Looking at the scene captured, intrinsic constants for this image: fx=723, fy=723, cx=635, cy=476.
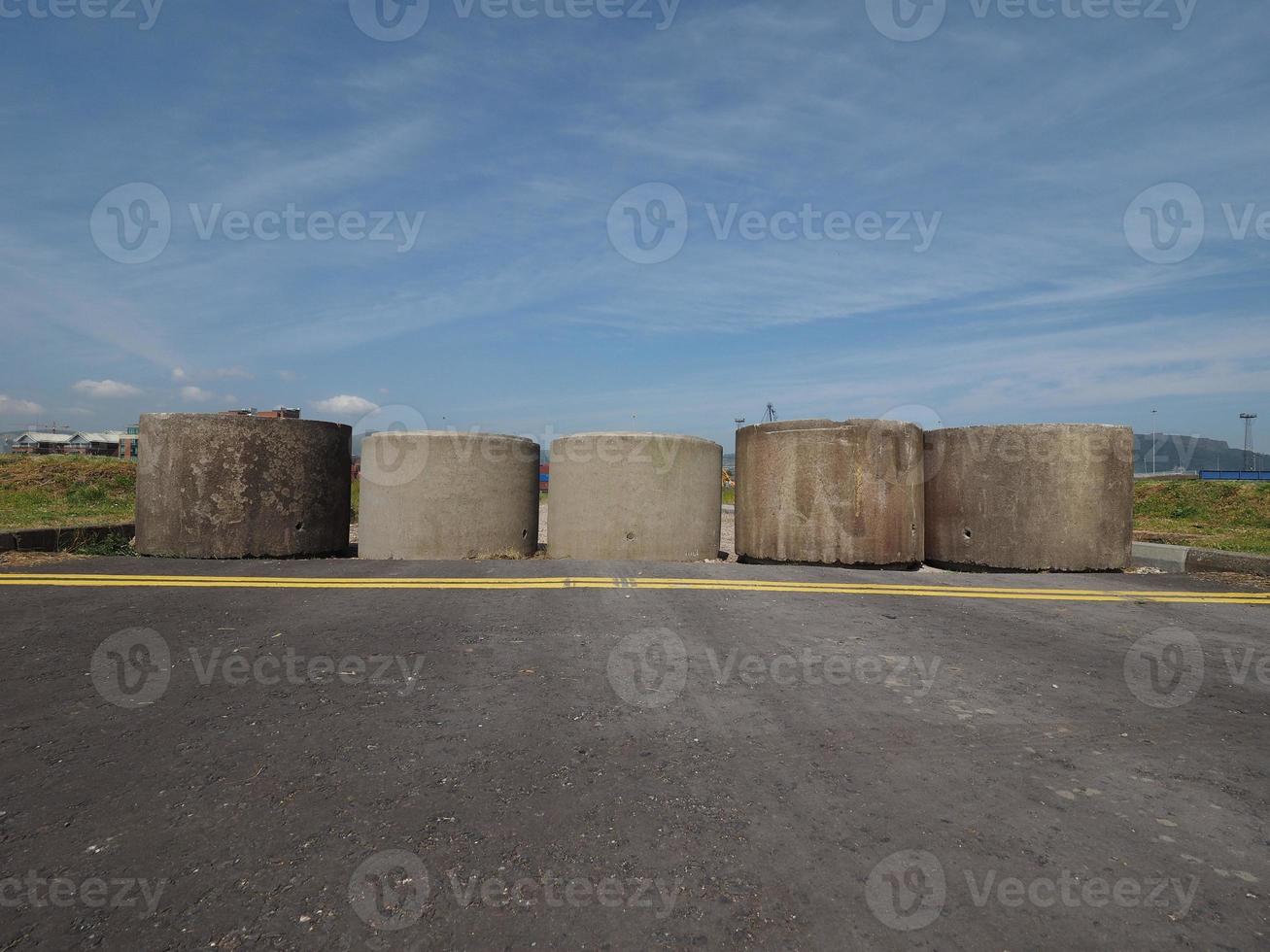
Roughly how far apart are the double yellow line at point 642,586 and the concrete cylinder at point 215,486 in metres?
1.10

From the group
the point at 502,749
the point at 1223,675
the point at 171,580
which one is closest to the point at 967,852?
the point at 502,749

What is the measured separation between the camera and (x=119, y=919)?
1.63m

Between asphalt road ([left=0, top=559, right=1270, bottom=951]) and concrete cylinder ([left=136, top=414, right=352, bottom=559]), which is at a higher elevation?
concrete cylinder ([left=136, top=414, right=352, bottom=559])

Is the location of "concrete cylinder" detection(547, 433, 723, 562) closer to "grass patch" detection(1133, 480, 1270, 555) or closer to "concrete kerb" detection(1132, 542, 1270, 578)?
"concrete kerb" detection(1132, 542, 1270, 578)

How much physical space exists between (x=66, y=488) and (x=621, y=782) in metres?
14.9

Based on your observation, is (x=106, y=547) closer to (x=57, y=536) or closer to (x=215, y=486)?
(x=57, y=536)

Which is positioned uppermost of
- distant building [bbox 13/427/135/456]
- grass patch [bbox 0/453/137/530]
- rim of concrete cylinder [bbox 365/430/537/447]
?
distant building [bbox 13/427/135/456]

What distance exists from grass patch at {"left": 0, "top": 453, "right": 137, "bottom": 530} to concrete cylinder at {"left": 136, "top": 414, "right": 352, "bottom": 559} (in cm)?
298

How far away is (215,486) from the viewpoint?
6578 mm

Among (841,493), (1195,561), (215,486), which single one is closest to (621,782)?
(841,493)

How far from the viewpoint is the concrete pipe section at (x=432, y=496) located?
23.4 ft

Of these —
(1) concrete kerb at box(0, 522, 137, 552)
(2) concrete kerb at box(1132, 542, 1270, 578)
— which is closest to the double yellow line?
(2) concrete kerb at box(1132, 542, 1270, 578)

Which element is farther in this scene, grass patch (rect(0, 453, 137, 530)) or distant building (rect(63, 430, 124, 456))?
distant building (rect(63, 430, 124, 456))

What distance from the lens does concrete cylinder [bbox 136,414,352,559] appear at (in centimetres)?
655
